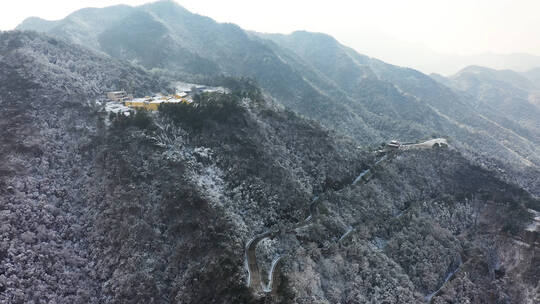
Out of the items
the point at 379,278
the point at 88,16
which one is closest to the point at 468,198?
the point at 379,278

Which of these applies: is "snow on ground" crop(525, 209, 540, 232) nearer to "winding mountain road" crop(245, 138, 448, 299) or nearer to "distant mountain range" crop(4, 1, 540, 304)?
"distant mountain range" crop(4, 1, 540, 304)

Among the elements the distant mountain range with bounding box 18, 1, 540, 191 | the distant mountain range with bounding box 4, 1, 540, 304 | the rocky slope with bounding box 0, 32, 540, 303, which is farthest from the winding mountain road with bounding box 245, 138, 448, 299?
the distant mountain range with bounding box 18, 1, 540, 191

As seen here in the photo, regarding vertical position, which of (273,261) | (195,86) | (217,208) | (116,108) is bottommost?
(273,261)

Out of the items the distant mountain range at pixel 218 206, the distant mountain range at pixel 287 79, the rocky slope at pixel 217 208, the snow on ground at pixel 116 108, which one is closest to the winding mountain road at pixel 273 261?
the distant mountain range at pixel 218 206

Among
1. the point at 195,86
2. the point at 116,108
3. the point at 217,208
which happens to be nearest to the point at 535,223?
the point at 217,208

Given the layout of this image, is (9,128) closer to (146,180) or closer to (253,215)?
(146,180)

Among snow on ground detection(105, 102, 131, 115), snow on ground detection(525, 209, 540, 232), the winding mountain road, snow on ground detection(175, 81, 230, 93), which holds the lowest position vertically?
the winding mountain road

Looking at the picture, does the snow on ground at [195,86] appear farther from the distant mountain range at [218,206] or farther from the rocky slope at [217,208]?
the rocky slope at [217,208]

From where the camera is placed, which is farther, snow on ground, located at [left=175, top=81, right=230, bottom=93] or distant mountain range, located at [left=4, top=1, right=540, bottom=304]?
Answer: snow on ground, located at [left=175, top=81, right=230, bottom=93]

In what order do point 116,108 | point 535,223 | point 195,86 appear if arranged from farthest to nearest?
point 195,86
point 116,108
point 535,223

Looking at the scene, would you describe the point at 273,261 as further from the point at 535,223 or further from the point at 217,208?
the point at 535,223
